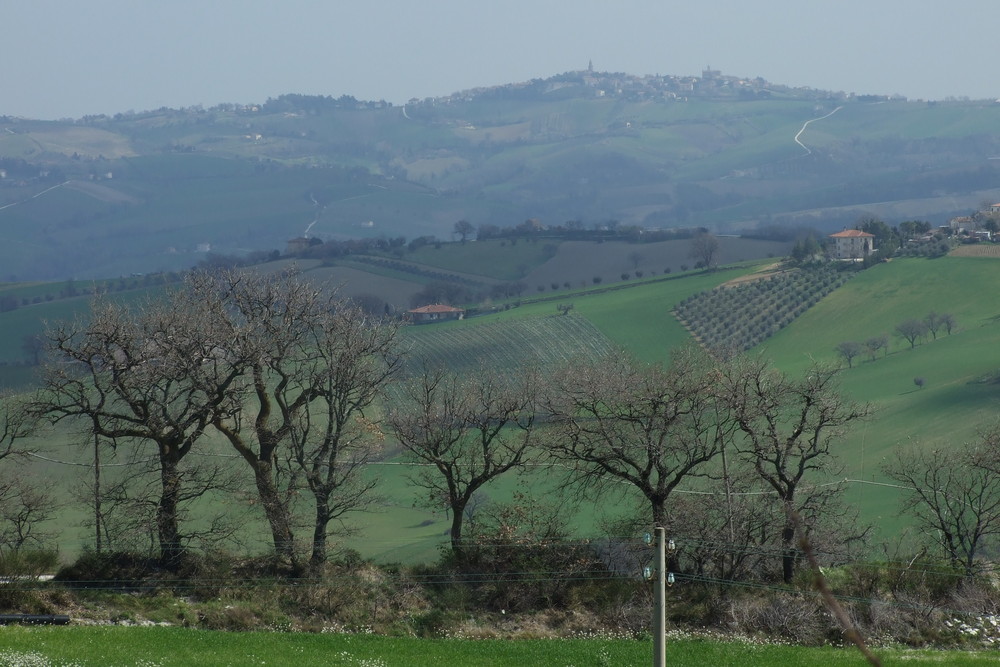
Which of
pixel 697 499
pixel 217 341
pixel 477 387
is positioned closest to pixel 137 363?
pixel 217 341

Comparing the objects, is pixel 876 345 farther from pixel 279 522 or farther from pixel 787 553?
pixel 279 522

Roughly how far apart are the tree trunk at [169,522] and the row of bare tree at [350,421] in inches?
1.5

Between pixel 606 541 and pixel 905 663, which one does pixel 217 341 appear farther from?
pixel 905 663

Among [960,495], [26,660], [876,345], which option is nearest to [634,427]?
[960,495]

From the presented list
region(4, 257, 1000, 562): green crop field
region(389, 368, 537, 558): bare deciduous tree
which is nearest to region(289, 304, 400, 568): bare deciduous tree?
region(389, 368, 537, 558): bare deciduous tree

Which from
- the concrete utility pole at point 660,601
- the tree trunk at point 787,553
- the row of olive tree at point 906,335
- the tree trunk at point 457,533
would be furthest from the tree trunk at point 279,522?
the row of olive tree at point 906,335

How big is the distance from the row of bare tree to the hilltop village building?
107 m

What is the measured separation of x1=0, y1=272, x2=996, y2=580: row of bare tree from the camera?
111 ft

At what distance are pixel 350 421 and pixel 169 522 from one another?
6775mm

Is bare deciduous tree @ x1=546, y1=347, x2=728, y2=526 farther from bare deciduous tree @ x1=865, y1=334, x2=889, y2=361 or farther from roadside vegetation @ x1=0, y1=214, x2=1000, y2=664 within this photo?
bare deciduous tree @ x1=865, y1=334, x2=889, y2=361

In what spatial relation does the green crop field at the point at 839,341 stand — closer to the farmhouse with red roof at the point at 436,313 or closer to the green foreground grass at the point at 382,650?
the farmhouse with red roof at the point at 436,313

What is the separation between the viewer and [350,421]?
124 ft

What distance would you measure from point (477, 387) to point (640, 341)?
7664 centimetres

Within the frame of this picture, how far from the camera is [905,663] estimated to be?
2659 centimetres
